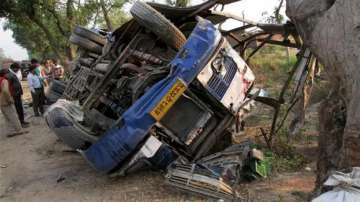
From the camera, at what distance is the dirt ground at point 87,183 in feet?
17.7

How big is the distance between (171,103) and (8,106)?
20.0 ft

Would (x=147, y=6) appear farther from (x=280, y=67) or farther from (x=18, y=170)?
(x=280, y=67)

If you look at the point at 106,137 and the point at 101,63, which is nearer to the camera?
the point at 106,137

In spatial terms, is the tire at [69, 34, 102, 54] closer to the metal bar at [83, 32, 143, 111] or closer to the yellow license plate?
the metal bar at [83, 32, 143, 111]

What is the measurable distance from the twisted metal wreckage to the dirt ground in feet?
0.65

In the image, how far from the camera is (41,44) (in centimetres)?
3634

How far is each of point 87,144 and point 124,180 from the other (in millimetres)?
744

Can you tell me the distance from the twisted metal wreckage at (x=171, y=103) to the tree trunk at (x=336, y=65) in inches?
57.1

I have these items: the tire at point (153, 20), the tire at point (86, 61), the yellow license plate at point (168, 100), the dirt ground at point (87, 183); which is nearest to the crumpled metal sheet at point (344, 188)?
the dirt ground at point (87, 183)

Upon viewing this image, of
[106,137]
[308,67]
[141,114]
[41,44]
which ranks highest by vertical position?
[308,67]

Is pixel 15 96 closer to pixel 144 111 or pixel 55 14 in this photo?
pixel 144 111

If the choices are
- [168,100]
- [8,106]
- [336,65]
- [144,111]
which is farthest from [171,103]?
[8,106]

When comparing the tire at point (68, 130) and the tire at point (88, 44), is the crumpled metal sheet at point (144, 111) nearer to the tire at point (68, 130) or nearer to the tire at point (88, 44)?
the tire at point (68, 130)

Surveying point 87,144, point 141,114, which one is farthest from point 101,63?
point 141,114
